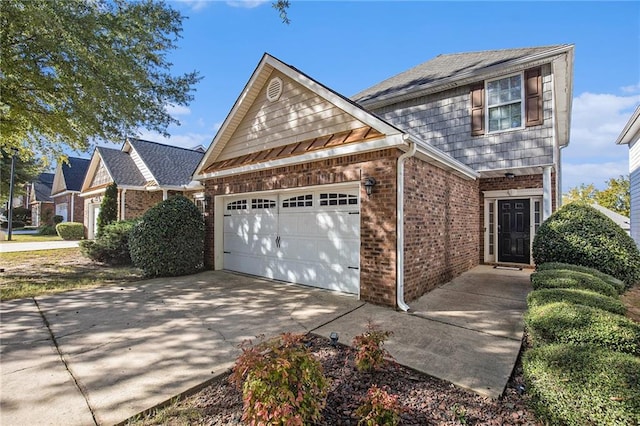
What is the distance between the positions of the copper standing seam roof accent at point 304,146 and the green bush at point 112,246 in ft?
13.3

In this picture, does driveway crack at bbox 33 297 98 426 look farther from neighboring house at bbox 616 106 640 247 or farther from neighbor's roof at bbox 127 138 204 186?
neighboring house at bbox 616 106 640 247

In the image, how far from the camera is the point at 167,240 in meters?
8.07

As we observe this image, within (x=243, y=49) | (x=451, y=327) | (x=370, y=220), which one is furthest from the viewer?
(x=243, y=49)

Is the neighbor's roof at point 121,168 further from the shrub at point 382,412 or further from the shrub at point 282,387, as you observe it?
the shrub at point 382,412

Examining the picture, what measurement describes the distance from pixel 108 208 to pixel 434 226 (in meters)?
13.9

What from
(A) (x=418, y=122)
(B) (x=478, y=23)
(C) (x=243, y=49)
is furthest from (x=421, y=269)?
(C) (x=243, y=49)

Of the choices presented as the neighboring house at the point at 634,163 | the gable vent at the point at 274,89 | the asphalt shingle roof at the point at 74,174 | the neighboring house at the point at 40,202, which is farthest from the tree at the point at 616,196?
the neighboring house at the point at 40,202

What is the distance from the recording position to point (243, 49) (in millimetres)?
9344

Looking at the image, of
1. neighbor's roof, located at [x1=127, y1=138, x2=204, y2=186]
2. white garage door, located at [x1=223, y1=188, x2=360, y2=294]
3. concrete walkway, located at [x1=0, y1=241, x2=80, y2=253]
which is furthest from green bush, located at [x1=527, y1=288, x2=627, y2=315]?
concrete walkway, located at [x1=0, y1=241, x2=80, y2=253]

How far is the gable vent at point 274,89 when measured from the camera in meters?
7.54

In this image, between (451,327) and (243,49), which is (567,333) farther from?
(243,49)

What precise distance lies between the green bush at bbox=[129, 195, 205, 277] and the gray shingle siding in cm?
776

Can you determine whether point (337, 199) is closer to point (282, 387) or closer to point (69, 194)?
point (282, 387)

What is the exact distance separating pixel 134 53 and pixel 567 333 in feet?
34.5
